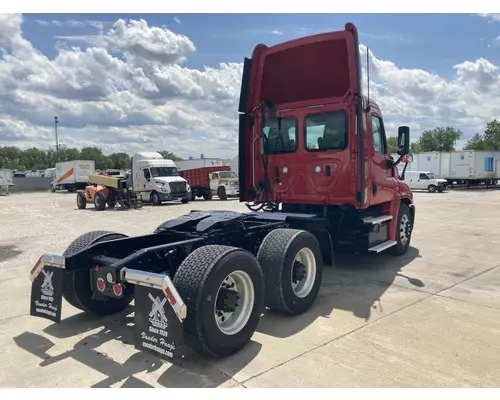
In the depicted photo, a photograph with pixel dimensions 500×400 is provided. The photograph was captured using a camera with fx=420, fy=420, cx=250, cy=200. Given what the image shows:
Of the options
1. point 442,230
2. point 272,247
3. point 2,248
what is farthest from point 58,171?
point 272,247

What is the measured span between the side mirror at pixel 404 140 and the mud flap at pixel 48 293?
570cm

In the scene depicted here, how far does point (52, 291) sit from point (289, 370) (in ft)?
8.18

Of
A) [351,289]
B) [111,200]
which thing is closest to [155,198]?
[111,200]

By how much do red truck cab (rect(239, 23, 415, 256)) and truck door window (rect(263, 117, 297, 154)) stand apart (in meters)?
0.02

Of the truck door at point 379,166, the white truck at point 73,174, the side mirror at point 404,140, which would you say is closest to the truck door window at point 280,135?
the truck door at point 379,166

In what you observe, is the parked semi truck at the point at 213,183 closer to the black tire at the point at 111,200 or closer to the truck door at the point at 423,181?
the black tire at the point at 111,200

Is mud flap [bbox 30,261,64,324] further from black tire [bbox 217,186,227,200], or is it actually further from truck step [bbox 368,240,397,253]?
black tire [bbox 217,186,227,200]

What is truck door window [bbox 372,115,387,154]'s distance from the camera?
693 cm

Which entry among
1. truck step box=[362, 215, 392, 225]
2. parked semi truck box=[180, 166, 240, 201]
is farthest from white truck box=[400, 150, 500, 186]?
truck step box=[362, 215, 392, 225]

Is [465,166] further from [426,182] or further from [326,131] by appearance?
[326,131]

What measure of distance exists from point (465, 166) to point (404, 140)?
32281 millimetres

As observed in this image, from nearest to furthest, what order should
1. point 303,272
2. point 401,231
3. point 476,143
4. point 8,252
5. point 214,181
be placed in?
1. point 303,272
2. point 401,231
3. point 8,252
4. point 214,181
5. point 476,143

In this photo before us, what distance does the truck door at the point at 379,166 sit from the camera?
671 centimetres

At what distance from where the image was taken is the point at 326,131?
6.62 m
